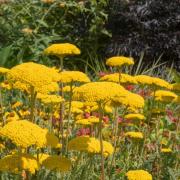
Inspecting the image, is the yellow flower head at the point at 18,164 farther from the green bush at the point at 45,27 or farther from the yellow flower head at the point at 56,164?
the green bush at the point at 45,27

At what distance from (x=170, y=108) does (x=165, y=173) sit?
8.18ft

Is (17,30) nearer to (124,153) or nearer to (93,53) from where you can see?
(93,53)

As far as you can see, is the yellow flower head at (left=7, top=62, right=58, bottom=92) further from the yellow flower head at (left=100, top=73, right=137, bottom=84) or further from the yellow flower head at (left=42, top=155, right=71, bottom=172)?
the yellow flower head at (left=100, top=73, right=137, bottom=84)

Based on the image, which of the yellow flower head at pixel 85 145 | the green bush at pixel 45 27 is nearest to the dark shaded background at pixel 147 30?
the green bush at pixel 45 27

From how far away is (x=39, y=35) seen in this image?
728cm

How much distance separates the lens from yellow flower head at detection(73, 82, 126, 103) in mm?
2162

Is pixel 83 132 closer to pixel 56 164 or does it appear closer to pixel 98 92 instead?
pixel 56 164

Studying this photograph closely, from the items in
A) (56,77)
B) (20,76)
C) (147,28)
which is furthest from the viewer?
(147,28)

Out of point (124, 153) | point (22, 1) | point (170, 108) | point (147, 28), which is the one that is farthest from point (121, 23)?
point (124, 153)

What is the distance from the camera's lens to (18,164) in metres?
2.18

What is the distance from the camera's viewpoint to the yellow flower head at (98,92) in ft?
7.09

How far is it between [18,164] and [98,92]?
0.40 m

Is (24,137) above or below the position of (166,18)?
above

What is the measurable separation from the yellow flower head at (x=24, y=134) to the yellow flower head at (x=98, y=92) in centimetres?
21
